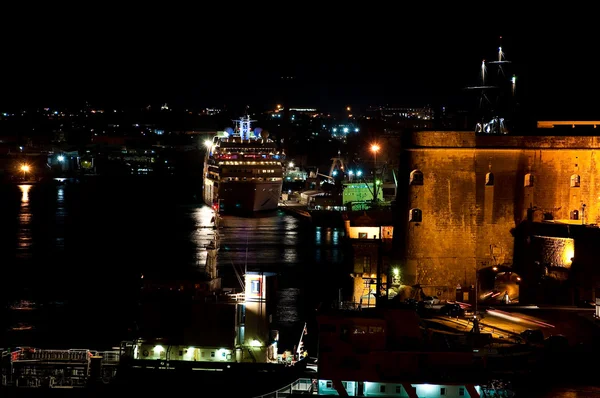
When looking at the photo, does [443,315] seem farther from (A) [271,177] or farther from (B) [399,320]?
(A) [271,177]

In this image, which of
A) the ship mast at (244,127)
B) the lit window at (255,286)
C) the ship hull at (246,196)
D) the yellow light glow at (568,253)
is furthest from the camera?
the ship mast at (244,127)

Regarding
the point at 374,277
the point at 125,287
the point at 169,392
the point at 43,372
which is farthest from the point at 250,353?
the point at 125,287

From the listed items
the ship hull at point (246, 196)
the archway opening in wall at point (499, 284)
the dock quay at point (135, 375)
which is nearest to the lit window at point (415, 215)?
the archway opening in wall at point (499, 284)

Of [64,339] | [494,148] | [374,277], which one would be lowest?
[64,339]

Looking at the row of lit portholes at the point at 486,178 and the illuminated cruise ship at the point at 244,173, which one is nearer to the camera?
the row of lit portholes at the point at 486,178

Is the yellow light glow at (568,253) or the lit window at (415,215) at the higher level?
the lit window at (415,215)

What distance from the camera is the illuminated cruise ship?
63781 mm

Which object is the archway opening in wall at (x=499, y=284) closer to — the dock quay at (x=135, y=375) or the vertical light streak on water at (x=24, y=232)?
the dock quay at (x=135, y=375)

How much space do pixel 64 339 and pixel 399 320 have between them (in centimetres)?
1107

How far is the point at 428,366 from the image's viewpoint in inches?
488

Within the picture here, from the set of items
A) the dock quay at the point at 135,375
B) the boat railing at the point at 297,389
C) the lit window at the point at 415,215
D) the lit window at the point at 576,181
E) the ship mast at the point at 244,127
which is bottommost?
the dock quay at the point at 135,375

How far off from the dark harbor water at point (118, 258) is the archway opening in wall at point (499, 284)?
161 inches

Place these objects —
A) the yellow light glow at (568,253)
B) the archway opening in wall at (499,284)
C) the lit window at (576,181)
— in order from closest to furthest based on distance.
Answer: the yellow light glow at (568,253), the archway opening in wall at (499,284), the lit window at (576,181)

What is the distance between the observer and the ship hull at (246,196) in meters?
63.3
